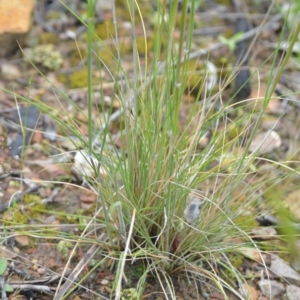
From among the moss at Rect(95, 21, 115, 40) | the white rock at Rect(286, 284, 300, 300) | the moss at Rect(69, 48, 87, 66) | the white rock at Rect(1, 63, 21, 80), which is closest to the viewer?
the white rock at Rect(286, 284, 300, 300)

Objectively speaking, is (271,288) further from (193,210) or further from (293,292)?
(193,210)

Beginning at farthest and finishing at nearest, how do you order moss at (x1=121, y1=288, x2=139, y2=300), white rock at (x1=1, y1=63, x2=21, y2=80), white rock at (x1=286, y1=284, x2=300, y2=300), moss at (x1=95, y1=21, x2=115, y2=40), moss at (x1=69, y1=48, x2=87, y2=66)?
moss at (x1=95, y1=21, x2=115, y2=40)
moss at (x1=69, y1=48, x2=87, y2=66)
white rock at (x1=1, y1=63, x2=21, y2=80)
white rock at (x1=286, y1=284, x2=300, y2=300)
moss at (x1=121, y1=288, x2=139, y2=300)

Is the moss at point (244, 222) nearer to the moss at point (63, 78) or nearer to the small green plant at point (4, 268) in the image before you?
the small green plant at point (4, 268)

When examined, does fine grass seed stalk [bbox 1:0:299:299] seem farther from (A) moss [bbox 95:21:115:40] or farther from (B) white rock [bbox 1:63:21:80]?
(A) moss [bbox 95:21:115:40]

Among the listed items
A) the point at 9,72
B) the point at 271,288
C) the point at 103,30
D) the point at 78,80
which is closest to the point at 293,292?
the point at 271,288

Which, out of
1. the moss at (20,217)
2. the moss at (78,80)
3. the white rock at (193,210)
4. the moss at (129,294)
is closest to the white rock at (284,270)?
the white rock at (193,210)

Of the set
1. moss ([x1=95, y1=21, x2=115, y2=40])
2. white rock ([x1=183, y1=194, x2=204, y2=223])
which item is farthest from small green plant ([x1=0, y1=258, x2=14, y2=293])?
moss ([x1=95, y1=21, x2=115, y2=40])

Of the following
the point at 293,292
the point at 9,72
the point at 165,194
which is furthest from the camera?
the point at 9,72

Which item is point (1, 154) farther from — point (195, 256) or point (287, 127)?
point (287, 127)

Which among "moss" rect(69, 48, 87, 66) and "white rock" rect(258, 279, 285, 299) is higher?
"moss" rect(69, 48, 87, 66)

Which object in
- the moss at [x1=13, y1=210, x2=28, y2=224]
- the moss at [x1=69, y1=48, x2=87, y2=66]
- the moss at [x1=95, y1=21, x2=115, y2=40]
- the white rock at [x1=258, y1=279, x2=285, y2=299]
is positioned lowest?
the white rock at [x1=258, y1=279, x2=285, y2=299]

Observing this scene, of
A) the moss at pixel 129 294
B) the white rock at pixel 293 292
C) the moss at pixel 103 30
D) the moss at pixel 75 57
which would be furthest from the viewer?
the moss at pixel 103 30

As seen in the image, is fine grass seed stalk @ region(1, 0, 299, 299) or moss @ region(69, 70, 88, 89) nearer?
fine grass seed stalk @ region(1, 0, 299, 299)
